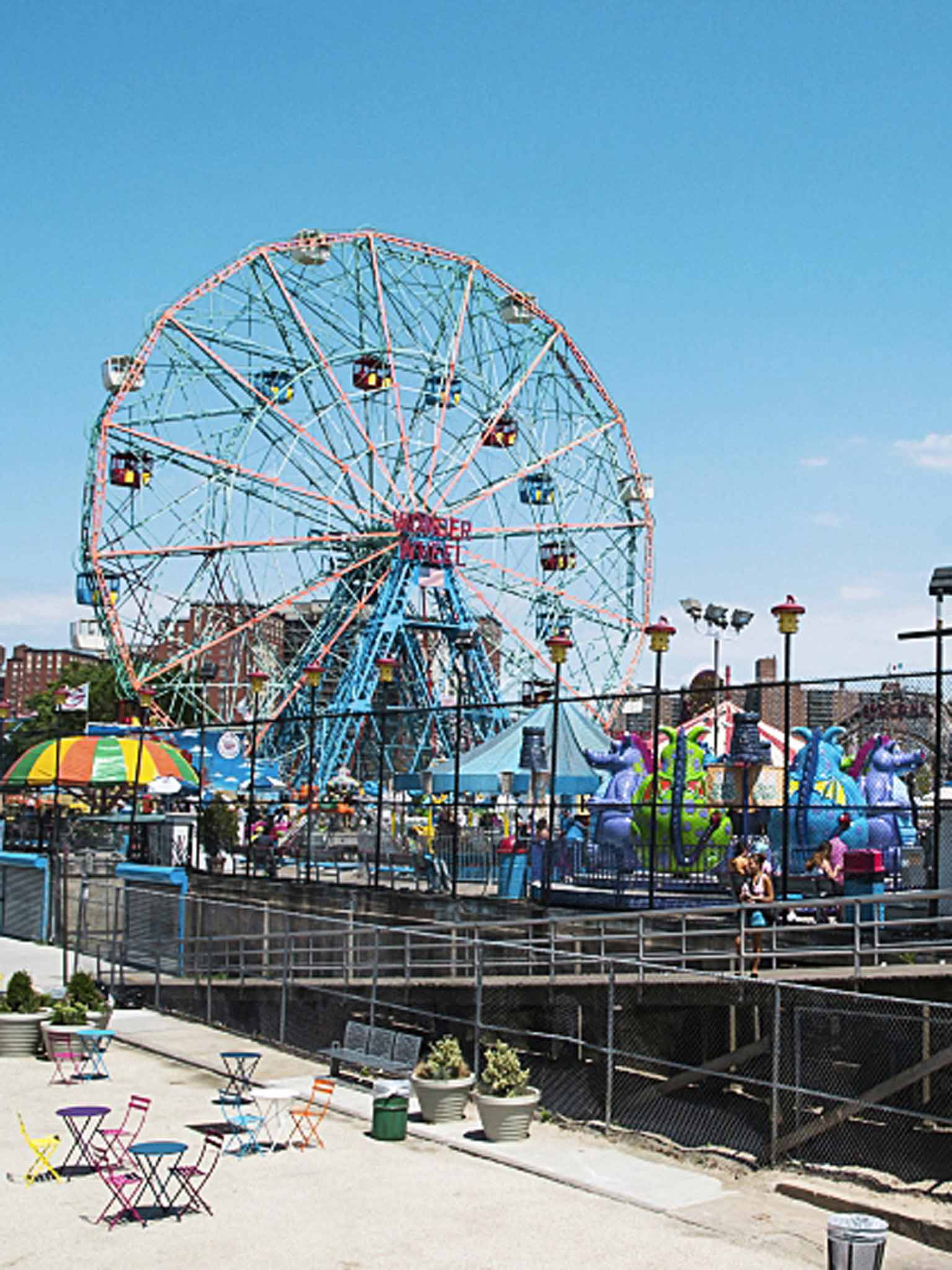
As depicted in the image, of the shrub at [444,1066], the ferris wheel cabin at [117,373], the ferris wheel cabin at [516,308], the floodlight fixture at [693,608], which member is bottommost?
the shrub at [444,1066]

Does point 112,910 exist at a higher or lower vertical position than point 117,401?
lower

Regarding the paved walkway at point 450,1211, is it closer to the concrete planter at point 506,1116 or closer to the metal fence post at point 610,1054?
the concrete planter at point 506,1116

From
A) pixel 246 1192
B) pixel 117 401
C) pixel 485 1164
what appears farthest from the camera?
pixel 117 401

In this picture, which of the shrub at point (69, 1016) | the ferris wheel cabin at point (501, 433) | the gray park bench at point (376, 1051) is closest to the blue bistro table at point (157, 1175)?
the gray park bench at point (376, 1051)

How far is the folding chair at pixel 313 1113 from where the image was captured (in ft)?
50.6

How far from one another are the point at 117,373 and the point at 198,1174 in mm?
44425

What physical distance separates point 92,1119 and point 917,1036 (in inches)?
364

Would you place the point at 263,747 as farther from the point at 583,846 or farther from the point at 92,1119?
the point at 92,1119

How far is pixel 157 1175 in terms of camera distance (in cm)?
1336

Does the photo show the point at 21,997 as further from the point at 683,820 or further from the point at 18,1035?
the point at 683,820

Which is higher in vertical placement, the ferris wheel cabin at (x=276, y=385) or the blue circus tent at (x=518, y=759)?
the ferris wheel cabin at (x=276, y=385)

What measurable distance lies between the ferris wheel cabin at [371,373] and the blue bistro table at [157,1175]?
49.6 metres

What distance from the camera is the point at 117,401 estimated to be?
180ft

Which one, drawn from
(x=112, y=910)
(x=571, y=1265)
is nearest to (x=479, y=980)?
(x=571, y=1265)
